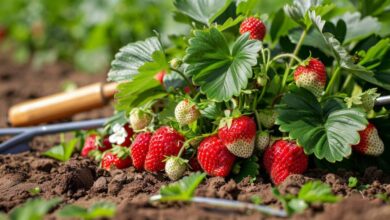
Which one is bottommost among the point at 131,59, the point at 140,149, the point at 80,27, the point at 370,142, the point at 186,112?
the point at 370,142

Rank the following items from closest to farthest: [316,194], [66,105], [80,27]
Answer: [316,194] < [66,105] < [80,27]

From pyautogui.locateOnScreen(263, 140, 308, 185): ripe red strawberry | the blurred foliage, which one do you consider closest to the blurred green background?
the blurred foliage

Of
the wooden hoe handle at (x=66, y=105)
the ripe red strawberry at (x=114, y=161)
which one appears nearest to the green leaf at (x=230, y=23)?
the ripe red strawberry at (x=114, y=161)

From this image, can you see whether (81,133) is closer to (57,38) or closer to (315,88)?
(315,88)

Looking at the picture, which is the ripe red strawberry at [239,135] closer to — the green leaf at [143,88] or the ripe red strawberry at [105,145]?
the green leaf at [143,88]

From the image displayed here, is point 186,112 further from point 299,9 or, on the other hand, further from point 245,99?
point 299,9

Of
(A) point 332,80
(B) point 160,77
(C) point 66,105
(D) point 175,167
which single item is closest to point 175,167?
(D) point 175,167

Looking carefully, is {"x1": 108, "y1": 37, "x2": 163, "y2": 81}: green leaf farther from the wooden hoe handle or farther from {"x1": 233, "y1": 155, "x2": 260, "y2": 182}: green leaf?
the wooden hoe handle

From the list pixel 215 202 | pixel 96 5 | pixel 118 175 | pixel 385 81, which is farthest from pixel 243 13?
pixel 96 5
